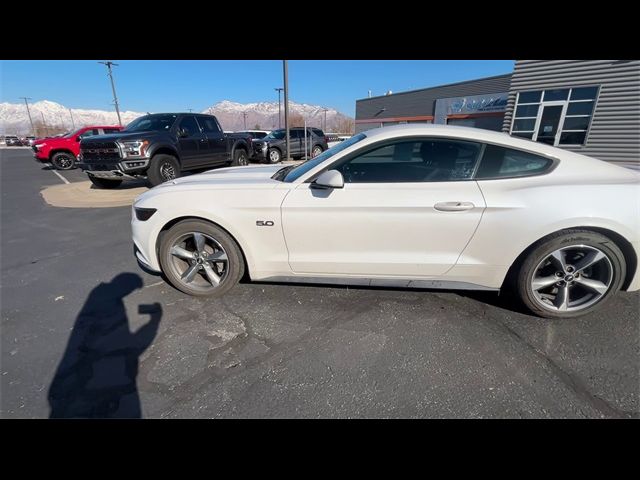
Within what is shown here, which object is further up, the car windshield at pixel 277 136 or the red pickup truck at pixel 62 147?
the car windshield at pixel 277 136

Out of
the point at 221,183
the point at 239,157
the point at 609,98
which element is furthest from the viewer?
the point at 239,157

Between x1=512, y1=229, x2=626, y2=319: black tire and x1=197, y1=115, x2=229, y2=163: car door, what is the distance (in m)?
8.80

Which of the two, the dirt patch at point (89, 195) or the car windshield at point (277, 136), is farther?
the car windshield at point (277, 136)

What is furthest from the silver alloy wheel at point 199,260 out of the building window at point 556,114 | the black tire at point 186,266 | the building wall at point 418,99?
the building wall at point 418,99

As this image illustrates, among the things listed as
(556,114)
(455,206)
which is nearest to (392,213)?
(455,206)

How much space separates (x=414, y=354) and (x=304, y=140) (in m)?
15.0

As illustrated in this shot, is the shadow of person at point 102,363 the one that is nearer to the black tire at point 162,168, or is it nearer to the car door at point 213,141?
the black tire at point 162,168

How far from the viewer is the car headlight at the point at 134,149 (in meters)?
7.01

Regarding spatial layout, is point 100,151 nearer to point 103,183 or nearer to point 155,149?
point 155,149

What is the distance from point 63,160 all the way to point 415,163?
56.0 ft

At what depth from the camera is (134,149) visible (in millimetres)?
7066

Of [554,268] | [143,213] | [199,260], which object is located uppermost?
[143,213]

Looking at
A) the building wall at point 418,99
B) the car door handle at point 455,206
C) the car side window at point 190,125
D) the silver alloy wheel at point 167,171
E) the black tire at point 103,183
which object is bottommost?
the black tire at point 103,183
